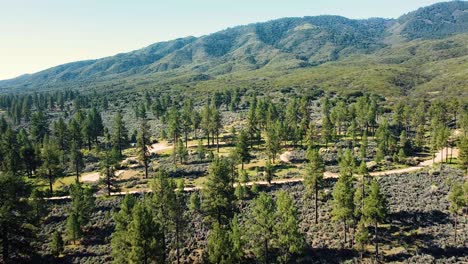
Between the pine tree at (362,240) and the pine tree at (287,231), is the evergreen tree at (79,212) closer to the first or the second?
the pine tree at (287,231)

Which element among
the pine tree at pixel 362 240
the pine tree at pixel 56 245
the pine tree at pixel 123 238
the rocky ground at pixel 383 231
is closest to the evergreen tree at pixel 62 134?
the rocky ground at pixel 383 231

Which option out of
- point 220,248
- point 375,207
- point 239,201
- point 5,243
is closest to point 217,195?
point 220,248

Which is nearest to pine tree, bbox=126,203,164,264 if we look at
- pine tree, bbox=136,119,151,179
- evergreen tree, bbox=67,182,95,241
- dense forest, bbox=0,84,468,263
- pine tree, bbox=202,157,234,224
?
dense forest, bbox=0,84,468,263

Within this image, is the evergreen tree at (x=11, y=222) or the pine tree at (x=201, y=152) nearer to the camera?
the evergreen tree at (x=11, y=222)

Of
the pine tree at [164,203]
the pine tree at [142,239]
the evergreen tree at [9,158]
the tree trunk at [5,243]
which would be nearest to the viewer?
the pine tree at [142,239]

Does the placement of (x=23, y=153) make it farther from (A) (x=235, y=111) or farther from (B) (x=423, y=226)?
(A) (x=235, y=111)

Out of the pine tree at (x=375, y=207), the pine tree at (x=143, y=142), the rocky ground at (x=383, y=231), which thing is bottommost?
the rocky ground at (x=383, y=231)

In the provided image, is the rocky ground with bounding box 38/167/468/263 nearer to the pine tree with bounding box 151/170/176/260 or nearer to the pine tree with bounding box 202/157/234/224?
the pine tree with bounding box 202/157/234/224

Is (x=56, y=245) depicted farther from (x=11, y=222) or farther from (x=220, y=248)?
(x=220, y=248)

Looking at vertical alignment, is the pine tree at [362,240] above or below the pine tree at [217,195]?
below
